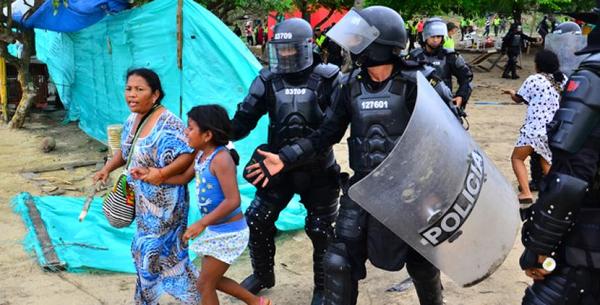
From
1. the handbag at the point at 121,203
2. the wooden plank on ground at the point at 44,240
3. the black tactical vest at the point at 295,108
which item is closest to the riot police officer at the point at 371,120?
the black tactical vest at the point at 295,108

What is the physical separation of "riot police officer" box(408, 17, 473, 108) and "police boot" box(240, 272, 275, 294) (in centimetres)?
329

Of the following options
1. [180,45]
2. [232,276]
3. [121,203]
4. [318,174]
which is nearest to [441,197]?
[318,174]

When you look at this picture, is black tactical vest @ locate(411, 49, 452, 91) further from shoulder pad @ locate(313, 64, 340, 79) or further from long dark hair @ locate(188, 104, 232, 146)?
long dark hair @ locate(188, 104, 232, 146)

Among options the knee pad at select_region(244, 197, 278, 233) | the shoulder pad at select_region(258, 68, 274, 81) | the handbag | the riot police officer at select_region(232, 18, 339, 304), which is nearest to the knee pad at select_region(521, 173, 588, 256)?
the riot police officer at select_region(232, 18, 339, 304)

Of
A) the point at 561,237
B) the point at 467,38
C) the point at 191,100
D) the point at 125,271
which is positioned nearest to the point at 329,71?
the point at 561,237

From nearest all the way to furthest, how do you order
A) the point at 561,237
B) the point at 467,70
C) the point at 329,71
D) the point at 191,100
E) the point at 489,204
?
the point at 561,237, the point at 489,204, the point at 329,71, the point at 191,100, the point at 467,70

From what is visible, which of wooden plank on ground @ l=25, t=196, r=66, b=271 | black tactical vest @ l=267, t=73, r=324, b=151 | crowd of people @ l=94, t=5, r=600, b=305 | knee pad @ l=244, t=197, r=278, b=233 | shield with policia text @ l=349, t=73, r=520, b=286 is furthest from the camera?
wooden plank on ground @ l=25, t=196, r=66, b=271

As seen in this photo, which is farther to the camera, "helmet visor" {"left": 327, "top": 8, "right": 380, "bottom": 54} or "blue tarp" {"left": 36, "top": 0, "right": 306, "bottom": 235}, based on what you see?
"blue tarp" {"left": 36, "top": 0, "right": 306, "bottom": 235}

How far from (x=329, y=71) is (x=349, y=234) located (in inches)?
46.3

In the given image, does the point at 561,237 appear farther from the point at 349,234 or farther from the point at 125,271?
the point at 125,271

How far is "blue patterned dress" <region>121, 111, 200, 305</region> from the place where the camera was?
10.4 feet

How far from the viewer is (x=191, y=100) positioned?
19.3ft

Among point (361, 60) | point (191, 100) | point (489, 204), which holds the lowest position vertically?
point (191, 100)

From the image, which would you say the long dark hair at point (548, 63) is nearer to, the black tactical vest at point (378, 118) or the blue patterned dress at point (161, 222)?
the black tactical vest at point (378, 118)
